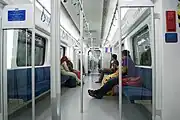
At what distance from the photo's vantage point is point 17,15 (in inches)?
130

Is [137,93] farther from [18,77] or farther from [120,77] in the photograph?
[18,77]

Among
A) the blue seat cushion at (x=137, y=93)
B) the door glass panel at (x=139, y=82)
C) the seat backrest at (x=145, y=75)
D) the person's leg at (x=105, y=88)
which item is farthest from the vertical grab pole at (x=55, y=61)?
the person's leg at (x=105, y=88)

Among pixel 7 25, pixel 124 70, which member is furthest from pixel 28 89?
pixel 124 70

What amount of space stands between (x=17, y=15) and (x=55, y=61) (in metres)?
1.32

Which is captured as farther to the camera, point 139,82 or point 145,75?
point 139,82

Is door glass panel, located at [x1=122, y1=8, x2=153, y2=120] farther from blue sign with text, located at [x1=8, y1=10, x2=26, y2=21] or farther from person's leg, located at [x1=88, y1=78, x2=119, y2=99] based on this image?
blue sign with text, located at [x1=8, y1=10, x2=26, y2=21]

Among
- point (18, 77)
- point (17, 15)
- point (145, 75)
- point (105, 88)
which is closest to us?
point (17, 15)

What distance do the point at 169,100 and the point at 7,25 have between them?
3338 mm

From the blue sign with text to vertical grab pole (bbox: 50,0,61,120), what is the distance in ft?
2.78

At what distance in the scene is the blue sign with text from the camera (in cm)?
328

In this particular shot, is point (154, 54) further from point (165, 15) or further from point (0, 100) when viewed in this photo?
point (0, 100)

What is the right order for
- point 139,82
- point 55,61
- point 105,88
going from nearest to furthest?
point 55,61 → point 139,82 → point 105,88

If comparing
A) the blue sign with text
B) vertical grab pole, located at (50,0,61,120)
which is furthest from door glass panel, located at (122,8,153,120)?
the blue sign with text

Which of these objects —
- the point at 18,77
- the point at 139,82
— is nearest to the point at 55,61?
the point at 18,77
